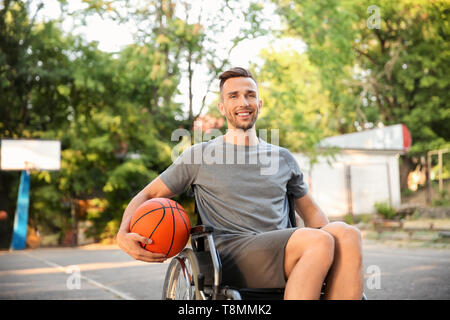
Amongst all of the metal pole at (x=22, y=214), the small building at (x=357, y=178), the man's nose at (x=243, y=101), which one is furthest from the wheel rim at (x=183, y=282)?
the small building at (x=357, y=178)

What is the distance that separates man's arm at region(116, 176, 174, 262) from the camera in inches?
118

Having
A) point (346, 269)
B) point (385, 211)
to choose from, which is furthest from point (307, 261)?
point (385, 211)

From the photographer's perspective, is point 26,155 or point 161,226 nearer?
point 161,226

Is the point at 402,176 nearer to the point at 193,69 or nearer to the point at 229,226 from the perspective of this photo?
the point at 193,69

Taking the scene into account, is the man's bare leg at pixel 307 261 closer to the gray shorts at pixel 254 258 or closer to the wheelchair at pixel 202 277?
the gray shorts at pixel 254 258

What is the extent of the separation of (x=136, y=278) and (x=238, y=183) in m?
5.68

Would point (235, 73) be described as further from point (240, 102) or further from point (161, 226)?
point (161, 226)

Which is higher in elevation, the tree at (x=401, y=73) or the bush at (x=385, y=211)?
the tree at (x=401, y=73)

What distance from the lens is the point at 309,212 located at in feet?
11.2

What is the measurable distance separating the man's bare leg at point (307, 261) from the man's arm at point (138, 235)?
697 mm

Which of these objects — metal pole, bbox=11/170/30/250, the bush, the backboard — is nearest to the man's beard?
the backboard

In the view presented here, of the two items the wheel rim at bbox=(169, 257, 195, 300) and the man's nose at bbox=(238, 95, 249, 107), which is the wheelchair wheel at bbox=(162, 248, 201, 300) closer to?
the wheel rim at bbox=(169, 257, 195, 300)

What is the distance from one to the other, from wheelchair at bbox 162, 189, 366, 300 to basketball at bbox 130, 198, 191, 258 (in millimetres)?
67

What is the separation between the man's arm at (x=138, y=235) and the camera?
2994mm
